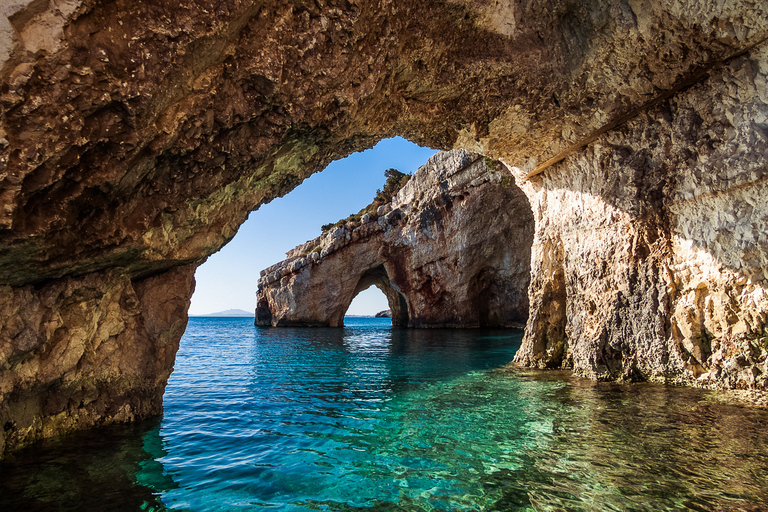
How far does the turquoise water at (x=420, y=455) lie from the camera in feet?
12.2

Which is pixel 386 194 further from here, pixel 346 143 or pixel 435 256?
pixel 346 143

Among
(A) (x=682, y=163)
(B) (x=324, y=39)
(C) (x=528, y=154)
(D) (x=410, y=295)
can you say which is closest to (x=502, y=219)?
(D) (x=410, y=295)

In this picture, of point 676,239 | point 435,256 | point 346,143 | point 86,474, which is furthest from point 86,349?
point 435,256

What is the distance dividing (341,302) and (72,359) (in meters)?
29.5

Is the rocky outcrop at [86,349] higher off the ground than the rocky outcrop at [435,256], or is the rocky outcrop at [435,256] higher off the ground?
the rocky outcrop at [435,256]

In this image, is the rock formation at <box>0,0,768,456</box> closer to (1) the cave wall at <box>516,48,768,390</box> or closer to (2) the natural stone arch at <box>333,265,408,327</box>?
(1) the cave wall at <box>516,48,768,390</box>

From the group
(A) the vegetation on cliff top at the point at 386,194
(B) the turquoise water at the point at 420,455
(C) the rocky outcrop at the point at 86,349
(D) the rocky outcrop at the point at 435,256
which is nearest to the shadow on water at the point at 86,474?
(B) the turquoise water at the point at 420,455

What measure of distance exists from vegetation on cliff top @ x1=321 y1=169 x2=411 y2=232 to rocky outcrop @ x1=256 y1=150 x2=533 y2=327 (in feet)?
8.19

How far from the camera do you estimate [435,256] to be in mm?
30266

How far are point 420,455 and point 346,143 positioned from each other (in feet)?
15.6

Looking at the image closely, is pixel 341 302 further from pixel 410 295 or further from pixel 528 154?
pixel 528 154

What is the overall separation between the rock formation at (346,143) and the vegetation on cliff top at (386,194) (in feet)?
85.5

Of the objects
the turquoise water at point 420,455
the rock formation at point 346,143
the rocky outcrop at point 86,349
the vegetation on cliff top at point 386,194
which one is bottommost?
the turquoise water at point 420,455

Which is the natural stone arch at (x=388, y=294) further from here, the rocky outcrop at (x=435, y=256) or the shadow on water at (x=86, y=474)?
the shadow on water at (x=86, y=474)
